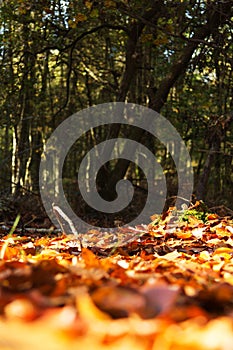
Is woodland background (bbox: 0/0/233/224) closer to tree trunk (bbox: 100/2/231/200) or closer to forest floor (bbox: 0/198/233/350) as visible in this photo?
tree trunk (bbox: 100/2/231/200)

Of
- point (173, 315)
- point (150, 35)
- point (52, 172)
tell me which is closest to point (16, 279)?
point (173, 315)

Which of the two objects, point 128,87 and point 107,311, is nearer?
point 107,311

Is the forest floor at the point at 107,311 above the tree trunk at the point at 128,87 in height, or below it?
A: below

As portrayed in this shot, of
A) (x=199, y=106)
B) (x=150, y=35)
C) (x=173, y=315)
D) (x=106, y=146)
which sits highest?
(x=150, y=35)

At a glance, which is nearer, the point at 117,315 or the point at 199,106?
the point at 117,315

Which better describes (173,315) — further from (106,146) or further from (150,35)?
(106,146)

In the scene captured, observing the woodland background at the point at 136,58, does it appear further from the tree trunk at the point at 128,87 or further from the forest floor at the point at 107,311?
the forest floor at the point at 107,311

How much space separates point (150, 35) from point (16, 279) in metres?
7.08

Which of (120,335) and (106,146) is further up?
(106,146)

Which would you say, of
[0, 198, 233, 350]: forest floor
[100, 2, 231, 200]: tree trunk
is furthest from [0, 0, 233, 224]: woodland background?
[0, 198, 233, 350]: forest floor

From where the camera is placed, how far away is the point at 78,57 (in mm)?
10500

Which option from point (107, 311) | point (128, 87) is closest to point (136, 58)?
point (128, 87)

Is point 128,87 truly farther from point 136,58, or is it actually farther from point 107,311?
point 107,311

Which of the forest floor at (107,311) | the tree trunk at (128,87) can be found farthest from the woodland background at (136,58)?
the forest floor at (107,311)
